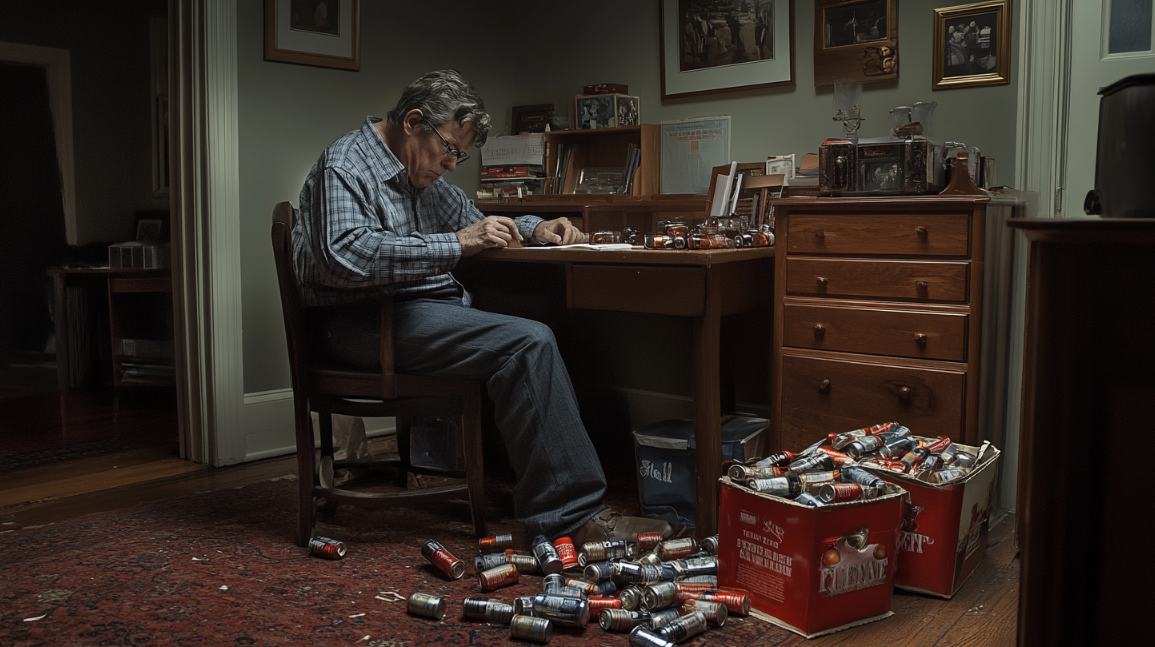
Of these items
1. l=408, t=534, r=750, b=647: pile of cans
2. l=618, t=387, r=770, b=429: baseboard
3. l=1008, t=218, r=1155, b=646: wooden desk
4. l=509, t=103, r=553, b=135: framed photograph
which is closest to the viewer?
l=1008, t=218, r=1155, b=646: wooden desk

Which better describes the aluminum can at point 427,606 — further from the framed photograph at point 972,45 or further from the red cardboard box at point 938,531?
the framed photograph at point 972,45

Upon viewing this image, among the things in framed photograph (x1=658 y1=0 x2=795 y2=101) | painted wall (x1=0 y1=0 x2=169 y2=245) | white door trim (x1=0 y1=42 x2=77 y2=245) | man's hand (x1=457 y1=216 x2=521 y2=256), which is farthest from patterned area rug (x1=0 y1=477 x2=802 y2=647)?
white door trim (x1=0 y1=42 x2=77 y2=245)

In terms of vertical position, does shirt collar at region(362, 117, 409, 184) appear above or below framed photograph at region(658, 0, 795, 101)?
below

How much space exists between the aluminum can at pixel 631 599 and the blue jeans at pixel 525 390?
1.27ft

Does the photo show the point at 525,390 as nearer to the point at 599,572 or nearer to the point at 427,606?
the point at 599,572

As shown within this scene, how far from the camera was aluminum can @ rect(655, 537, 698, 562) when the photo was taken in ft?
Result: 7.27

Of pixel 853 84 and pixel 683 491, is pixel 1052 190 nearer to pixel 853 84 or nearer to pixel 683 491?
pixel 853 84

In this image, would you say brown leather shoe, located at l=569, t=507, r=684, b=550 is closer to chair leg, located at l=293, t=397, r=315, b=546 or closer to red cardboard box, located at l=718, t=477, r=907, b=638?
red cardboard box, located at l=718, t=477, r=907, b=638

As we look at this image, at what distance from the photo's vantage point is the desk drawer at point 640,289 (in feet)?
7.48

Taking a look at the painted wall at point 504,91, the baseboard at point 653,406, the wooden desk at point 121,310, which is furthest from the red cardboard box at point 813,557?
the wooden desk at point 121,310

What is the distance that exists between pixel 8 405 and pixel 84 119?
2194mm

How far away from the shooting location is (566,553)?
2160 mm

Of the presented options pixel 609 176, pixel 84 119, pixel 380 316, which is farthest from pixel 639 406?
pixel 84 119

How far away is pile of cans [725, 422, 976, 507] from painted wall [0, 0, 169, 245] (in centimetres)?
491
